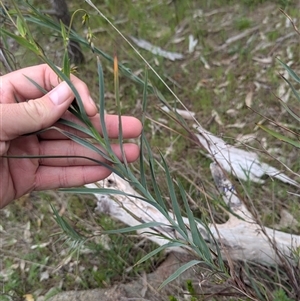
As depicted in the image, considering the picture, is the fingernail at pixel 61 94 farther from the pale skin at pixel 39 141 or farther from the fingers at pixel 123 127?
the fingers at pixel 123 127

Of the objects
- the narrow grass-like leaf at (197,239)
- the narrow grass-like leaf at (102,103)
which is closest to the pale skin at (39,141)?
the narrow grass-like leaf at (102,103)

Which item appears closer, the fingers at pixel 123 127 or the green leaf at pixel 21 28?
the green leaf at pixel 21 28

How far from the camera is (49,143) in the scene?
1.40 metres

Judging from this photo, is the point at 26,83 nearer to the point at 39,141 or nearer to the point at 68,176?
the point at 39,141

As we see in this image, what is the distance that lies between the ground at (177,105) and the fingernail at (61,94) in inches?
28.1

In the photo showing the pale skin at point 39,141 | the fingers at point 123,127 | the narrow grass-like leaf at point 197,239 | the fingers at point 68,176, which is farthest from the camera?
the fingers at point 68,176

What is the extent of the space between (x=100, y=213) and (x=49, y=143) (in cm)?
81

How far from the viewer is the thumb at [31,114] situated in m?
1.10

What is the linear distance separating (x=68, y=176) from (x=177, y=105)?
1290 millimetres

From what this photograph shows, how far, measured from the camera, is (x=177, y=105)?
2.62 m

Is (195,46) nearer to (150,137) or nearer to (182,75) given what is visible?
(182,75)

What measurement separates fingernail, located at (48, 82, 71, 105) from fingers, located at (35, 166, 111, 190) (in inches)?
14.1

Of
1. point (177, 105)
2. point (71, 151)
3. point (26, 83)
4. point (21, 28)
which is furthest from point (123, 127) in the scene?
point (177, 105)

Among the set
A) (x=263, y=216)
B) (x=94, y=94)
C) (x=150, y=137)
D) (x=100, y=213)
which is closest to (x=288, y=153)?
(x=263, y=216)
